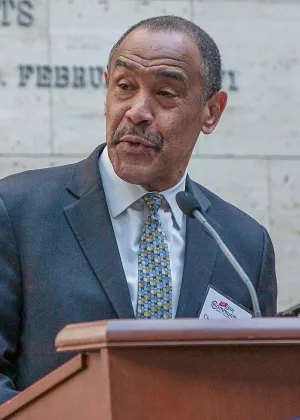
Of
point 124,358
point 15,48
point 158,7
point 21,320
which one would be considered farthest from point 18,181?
point 158,7

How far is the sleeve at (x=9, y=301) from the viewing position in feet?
10.2

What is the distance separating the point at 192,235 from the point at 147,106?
0.43 m

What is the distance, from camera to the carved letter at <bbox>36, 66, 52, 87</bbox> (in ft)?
19.9

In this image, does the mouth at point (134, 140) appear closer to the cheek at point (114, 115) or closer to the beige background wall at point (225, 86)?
the cheek at point (114, 115)

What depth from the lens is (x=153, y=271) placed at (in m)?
3.34

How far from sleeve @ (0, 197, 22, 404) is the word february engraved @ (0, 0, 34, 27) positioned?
9.85ft

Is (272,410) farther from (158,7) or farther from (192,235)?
(158,7)

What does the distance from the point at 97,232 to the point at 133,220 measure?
163 mm

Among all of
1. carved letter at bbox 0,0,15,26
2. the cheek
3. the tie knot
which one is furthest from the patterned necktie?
carved letter at bbox 0,0,15,26

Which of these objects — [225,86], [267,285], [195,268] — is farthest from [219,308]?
[225,86]

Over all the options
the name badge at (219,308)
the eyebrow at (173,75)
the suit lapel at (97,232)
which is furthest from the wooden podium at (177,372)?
the eyebrow at (173,75)

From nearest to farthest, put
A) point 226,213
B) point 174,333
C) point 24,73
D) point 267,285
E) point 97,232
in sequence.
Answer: point 174,333 → point 97,232 → point 267,285 → point 226,213 → point 24,73

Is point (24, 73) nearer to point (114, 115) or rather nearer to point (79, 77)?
point (79, 77)

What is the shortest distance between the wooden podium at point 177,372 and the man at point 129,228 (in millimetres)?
764
